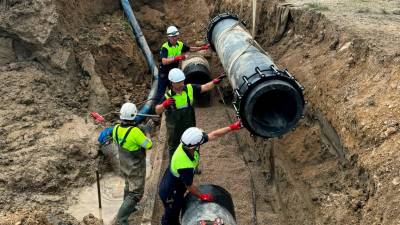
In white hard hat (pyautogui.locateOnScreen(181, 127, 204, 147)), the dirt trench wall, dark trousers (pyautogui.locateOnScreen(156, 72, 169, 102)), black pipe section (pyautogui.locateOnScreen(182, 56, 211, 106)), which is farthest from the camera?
black pipe section (pyautogui.locateOnScreen(182, 56, 211, 106))

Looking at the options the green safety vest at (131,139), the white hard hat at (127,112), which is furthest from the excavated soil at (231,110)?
the white hard hat at (127,112)

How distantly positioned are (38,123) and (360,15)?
6.38 metres

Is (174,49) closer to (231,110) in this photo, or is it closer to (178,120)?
(231,110)

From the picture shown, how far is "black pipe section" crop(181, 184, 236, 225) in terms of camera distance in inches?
204

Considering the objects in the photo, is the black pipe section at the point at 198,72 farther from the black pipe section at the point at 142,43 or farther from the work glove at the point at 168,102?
the work glove at the point at 168,102

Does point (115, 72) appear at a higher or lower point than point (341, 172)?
lower

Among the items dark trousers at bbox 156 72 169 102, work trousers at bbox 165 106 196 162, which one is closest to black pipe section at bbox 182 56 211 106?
dark trousers at bbox 156 72 169 102

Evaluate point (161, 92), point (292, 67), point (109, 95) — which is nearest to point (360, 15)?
point (292, 67)

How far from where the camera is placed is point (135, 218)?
22.8ft

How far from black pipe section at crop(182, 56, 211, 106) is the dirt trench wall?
2.43 meters

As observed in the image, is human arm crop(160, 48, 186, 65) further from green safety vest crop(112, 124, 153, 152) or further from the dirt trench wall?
green safety vest crop(112, 124, 153, 152)

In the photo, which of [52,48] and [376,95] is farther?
[52,48]

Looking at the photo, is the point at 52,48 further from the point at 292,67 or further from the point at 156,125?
the point at 292,67

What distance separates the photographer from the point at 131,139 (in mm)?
6156
